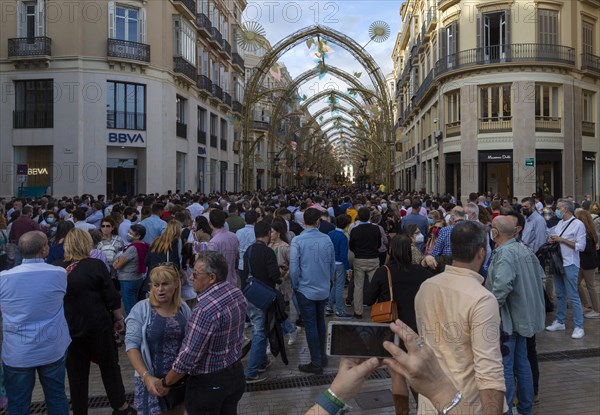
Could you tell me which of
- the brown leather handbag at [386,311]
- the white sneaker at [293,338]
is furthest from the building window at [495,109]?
the brown leather handbag at [386,311]

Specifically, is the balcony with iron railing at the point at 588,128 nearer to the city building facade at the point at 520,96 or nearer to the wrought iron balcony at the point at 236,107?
the city building facade at the point at 520,96

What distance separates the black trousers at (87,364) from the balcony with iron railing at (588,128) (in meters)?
30.2

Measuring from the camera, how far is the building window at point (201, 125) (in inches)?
1323

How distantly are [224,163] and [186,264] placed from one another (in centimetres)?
3374

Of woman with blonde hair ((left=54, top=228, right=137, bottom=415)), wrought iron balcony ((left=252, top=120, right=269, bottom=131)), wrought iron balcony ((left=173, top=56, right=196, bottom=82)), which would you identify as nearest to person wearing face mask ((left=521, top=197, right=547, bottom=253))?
woman with blonde hair ((left=54, top=228, right=137, bottom=415))

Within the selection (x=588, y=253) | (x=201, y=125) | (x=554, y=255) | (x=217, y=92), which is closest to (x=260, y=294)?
(x=554, y=255)

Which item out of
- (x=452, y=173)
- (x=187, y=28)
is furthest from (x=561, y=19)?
(x=187, y=28)

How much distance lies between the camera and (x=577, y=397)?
548cm

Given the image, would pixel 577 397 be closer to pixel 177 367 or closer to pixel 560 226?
pixel 560 226

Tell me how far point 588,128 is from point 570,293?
83.5 feet

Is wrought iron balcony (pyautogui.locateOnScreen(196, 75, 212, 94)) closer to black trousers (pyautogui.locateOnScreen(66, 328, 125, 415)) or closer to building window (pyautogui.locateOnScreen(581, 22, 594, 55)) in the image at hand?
building window (pyautogui.locateOnScreen(581, 22, 594, 55))

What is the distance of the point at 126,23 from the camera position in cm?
2492

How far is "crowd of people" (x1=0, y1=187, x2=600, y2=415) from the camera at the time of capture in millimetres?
2717

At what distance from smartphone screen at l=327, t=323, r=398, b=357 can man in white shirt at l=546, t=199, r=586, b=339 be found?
693 cm
